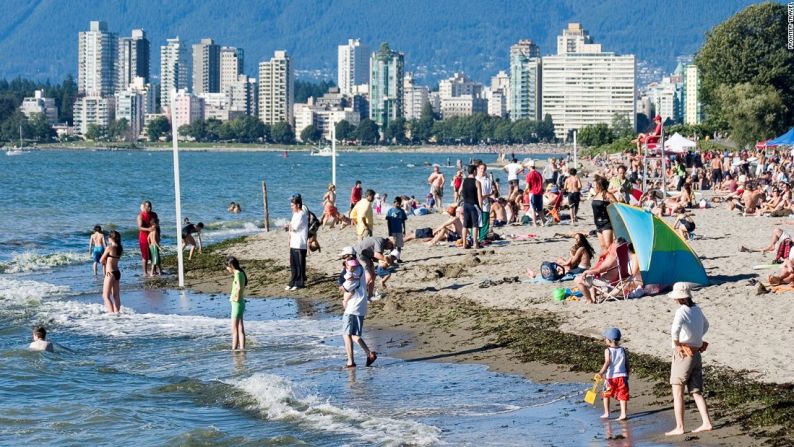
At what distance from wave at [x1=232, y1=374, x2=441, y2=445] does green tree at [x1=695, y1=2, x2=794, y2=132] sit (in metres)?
67.9

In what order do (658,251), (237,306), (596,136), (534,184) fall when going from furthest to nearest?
(596,136) < (534,184) < (658,251) < (237,306)

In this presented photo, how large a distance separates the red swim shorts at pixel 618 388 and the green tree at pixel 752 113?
6528 centimetres

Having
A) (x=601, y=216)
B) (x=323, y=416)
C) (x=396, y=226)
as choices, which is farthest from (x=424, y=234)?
(x=323, y=416)

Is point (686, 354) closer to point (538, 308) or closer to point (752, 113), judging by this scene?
point (538, 308)

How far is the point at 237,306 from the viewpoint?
52.3ft

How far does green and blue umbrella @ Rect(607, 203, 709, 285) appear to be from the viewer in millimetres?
16938

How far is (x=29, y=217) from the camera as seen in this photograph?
48.1 metres

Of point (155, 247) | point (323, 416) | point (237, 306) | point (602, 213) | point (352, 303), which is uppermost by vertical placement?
point (602, 213)

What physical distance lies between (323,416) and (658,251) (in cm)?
616

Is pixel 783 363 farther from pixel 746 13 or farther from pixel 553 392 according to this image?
pixel 746 13

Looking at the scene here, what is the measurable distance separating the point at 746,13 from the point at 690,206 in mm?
53081

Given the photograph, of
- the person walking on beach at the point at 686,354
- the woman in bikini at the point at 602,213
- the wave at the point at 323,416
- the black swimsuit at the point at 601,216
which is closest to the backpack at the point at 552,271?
the woman in bikini at the point at 602,213

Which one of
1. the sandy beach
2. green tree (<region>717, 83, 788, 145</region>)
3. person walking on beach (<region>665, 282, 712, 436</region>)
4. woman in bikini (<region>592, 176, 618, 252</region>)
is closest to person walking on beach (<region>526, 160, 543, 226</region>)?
the sandy beach

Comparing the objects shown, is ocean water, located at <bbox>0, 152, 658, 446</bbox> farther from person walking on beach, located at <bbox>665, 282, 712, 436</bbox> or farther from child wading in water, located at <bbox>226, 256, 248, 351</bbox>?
person walking on beach, located at <bbox>665, 282, 712, 436</bbox>
